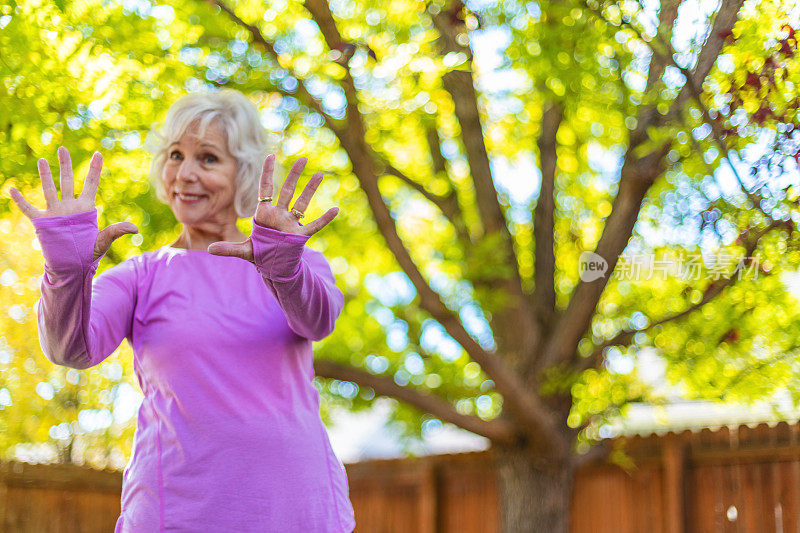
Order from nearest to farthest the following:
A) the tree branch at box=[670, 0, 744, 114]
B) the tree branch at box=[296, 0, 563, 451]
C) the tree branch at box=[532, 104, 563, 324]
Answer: the tree branch at box=[670, 0, 744, 114] → the tree branch at box=[296, 0, 563, 451] → the tree branch at box=[532, 104, 563, 324]

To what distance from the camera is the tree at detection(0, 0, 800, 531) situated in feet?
9.14

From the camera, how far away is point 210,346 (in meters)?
1.49

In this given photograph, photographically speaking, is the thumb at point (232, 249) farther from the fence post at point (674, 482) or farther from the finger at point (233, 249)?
the fence post at point (674, 482)

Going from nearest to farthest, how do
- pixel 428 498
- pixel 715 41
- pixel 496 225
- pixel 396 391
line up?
pixel 715 41 → pixel 396 391 → pixel 496 225 → pixel 428 498

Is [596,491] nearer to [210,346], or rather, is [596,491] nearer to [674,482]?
[674,482]

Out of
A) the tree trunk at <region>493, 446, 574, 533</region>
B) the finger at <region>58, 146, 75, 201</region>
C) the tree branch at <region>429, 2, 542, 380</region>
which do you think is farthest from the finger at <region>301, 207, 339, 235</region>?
the tree trunk at <region>493, 446, 574, 533</region>

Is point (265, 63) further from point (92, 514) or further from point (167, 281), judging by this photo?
point (92, 514)

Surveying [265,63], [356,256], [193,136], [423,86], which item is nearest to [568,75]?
[423,86]

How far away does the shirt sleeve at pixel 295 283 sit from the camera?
133 centimetres

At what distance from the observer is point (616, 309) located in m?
4.75

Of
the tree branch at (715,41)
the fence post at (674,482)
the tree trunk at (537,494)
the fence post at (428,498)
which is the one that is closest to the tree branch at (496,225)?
the tree trunk at (537,494)

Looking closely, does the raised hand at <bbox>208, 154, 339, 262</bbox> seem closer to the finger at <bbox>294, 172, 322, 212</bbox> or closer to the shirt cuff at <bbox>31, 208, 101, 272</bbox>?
the finger at <bbox>294, 172, 322, 212</bbox>

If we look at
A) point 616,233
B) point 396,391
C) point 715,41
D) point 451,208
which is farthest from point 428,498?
point 715,41

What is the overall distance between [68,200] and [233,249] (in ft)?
0.94
